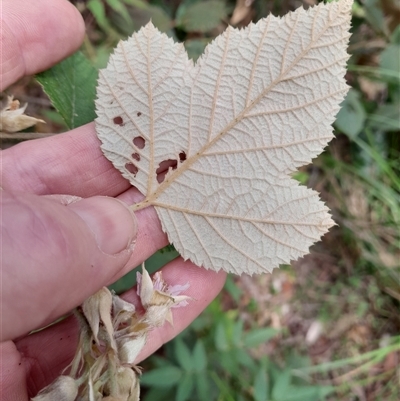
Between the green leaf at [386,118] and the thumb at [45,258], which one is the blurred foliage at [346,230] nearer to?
the green leaf at [386,118]

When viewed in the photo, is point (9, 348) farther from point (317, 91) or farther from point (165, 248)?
point (317, 91)

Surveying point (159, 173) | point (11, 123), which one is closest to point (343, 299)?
point (159, 173)

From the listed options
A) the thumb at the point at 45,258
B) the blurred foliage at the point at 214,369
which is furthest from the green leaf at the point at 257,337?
the thumb at the point at 45,258

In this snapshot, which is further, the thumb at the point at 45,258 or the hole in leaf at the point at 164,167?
the hole in leaf at the point at 164,167

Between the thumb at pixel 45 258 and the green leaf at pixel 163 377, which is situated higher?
the thumb at pixel 45 258

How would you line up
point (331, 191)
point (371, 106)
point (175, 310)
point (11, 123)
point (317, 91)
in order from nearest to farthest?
point (317, 91)
point (11, 123)
point (175, 310)
point (371, 106)
point (331, 191)

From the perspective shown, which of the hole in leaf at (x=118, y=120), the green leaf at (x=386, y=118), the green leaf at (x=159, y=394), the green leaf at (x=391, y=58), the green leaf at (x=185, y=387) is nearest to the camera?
the hole in leaf at (x=118, y=120)

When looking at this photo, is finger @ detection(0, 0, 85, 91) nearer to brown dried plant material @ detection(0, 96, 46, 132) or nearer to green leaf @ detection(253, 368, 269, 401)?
brown dried plant material @ detection(0, 96, 46, 132)

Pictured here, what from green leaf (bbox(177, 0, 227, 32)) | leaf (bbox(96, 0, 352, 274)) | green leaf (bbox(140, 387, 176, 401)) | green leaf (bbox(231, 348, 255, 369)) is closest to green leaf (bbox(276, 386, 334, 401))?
green leaf (bbox(231, 348, 255, 369))
